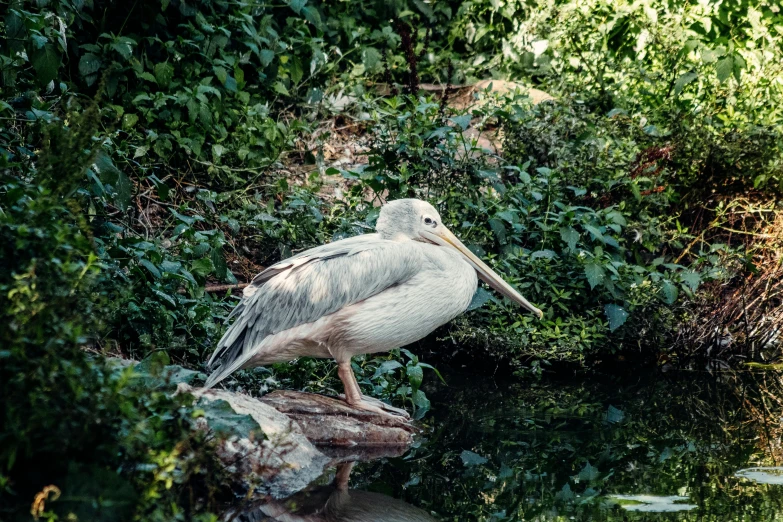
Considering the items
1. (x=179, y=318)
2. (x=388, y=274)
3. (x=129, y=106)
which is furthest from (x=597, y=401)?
(x=129, y=106)

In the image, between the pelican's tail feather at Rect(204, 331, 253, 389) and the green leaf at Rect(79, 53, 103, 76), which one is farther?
the green leaf at Rect(79, 53, 103, 76)

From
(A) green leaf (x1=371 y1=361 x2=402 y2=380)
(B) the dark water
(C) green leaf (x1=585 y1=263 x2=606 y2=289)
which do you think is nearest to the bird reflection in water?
(B) the dark water

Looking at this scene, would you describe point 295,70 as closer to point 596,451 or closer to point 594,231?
point 594,231

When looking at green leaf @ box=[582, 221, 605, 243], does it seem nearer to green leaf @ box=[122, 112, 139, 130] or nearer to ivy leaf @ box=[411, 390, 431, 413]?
ivy leaf @ box=[411, 390, 431, 413]

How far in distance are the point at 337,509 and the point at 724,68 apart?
16.6 ft

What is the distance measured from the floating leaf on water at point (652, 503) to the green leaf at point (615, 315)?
2.06 m

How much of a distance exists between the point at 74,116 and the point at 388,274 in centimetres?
163

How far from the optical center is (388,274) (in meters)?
4.34

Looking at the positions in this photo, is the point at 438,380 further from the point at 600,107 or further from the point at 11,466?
the point at 11,466

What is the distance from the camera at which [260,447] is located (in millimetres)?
3643

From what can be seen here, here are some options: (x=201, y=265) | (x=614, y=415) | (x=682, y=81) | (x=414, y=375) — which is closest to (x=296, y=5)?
(x=201, y=265)

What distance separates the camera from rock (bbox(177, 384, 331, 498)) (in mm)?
3117

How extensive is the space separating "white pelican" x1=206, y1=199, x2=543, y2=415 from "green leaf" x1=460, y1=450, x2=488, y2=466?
1.64 feet

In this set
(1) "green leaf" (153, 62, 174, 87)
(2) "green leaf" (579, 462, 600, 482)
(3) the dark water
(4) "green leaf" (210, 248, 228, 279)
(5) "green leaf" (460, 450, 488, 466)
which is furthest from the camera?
(1) "green leaf" (153, 62, 174, 87)
